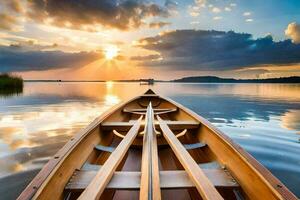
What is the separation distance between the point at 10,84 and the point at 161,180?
2873cm

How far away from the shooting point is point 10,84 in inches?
1035

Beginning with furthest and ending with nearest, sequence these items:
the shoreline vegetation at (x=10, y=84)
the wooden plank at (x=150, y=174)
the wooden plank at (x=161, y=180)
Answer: the shoreline vegetation at (x=10, y=84), the wooden plank at (x=161, y=180), the wooden plank at (x=150, y=174)

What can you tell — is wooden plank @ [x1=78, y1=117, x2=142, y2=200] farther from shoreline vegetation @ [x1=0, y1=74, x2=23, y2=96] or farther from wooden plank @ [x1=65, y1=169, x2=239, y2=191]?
shoreline vegetation @ [x1=0, y1=74, x2=23, y2=96]

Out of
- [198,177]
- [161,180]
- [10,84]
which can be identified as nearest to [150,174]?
[161,180]

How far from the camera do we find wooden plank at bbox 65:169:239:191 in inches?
91.1

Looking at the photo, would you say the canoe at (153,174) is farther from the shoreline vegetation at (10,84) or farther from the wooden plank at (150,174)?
the shoreline vegetation at (10,84)

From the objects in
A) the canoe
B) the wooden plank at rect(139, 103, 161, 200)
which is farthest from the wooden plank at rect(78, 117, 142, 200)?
the wooden plank at rect(139, 103, 161, 200)

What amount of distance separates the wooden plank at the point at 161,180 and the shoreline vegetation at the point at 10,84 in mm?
26172

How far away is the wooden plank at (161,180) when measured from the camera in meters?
2.31

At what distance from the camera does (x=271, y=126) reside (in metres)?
8.52

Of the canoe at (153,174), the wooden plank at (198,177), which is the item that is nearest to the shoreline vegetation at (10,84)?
the canoe at (153,174)

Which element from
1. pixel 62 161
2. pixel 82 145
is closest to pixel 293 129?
pixel 82 145

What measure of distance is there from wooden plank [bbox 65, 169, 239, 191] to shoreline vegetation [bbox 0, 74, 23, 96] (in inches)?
1030

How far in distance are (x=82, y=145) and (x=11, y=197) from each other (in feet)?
4.18
